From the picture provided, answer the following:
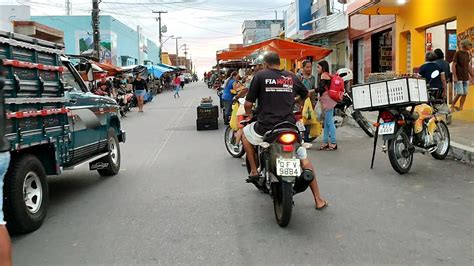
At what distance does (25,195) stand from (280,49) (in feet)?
43.8

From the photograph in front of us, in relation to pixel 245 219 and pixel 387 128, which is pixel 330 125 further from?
pixel 245 219

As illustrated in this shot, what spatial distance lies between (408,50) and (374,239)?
13735mm

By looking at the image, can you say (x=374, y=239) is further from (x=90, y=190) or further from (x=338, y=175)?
(x=90, y=190)

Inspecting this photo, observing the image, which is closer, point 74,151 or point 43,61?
point 43,61

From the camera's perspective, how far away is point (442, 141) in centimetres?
845

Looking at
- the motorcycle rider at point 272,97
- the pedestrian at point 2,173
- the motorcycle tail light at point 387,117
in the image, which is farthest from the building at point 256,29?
the pedestrian at point 2,173

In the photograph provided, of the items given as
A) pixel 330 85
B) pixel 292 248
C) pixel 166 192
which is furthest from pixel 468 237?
pixel 330 85

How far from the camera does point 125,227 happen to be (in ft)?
17.5

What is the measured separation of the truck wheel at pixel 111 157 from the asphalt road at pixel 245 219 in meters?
0.16

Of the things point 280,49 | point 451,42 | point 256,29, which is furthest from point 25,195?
point 256,29

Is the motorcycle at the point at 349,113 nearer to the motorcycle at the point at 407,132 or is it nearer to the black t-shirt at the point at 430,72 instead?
the black t-shirt at the point at 430,72

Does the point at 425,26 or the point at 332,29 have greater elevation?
the point at 332,29

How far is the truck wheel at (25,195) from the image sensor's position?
4.91 m

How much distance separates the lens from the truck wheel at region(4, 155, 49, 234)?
4.91 metres
